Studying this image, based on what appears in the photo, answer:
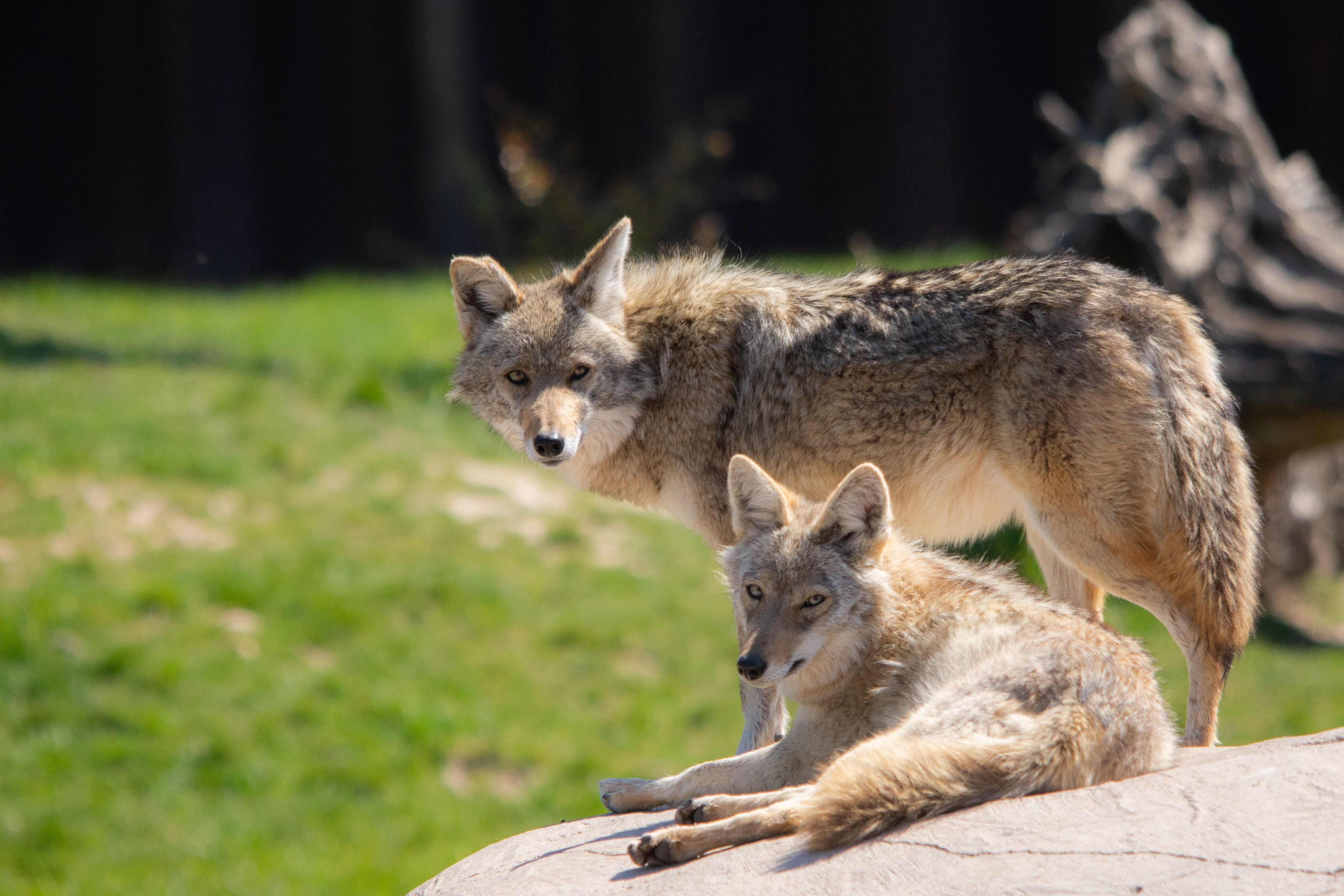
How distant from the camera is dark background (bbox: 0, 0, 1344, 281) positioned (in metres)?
15.4

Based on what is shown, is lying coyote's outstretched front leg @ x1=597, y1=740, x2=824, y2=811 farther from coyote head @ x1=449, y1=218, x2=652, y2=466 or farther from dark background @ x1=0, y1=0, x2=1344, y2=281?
dark background @ x1=0, y1=0, x2=1344, y2=281

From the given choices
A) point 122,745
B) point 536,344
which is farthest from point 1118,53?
point 122,745

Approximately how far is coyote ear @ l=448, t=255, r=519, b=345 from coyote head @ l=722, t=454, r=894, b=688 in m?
1.55

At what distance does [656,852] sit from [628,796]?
0.79 m

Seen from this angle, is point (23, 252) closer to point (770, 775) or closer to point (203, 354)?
point (203, 354)

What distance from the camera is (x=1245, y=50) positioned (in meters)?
15.5

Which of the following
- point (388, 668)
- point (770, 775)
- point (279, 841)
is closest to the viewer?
point (770, 775)

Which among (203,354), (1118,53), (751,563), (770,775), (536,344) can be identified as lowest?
(203,354)

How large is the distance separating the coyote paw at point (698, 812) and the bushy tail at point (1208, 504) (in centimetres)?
199

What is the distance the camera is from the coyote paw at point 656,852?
372 centimetres

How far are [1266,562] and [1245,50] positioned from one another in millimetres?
7078

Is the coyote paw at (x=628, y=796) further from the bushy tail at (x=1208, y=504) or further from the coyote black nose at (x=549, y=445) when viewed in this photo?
the bushy tail at (x=1208, y=504)

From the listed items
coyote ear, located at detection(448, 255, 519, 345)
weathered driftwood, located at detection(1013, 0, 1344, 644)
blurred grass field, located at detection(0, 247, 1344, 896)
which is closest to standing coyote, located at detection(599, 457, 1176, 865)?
coyote ear, located at detection(448, 255, 519, 345)

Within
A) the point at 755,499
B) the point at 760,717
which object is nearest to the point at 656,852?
the point at 760,717
